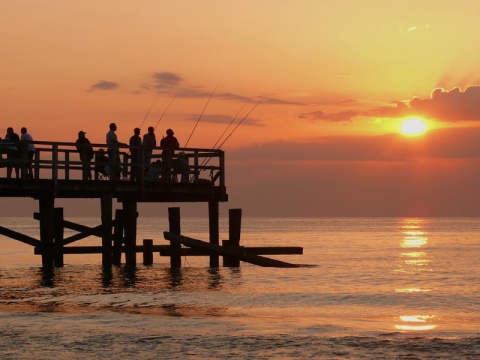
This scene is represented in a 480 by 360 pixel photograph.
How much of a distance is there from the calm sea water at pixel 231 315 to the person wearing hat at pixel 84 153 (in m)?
3.60

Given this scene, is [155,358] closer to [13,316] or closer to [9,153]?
[13,316]

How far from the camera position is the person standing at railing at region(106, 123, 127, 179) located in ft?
96.9

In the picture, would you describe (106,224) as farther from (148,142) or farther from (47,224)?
(148,142)

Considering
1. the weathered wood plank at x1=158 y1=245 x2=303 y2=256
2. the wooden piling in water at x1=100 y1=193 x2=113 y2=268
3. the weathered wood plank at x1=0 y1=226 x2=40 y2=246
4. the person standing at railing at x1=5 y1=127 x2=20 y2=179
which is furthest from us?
the weathered wood plank at x1=158 y1=245 x2=303 y2=256

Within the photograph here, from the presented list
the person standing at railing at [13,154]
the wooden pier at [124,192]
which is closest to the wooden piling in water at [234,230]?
the wooden pier at [124,192]

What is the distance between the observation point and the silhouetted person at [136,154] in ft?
98.1

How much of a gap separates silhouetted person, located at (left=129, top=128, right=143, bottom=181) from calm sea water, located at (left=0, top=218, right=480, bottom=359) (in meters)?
3.61

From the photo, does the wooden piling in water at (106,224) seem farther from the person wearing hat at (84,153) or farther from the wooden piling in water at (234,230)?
the wooden piling in water at (234,230)

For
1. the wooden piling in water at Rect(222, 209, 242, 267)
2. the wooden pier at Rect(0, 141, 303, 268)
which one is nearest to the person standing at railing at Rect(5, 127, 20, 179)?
the wooden pier at Rect(0, 141, 303, 268)

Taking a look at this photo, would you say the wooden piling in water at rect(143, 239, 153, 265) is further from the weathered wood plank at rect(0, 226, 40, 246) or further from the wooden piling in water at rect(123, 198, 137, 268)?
the weathered wood plank at rect(0, 226, 40, 246)

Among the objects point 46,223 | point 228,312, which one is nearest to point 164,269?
point 46,223

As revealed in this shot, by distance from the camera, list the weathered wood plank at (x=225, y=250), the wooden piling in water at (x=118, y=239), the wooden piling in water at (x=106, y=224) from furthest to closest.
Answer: the wooden piling in water at (x=118, y=239) < the wooden piling in water at (x=106, y=224) < the weathered wood plank at (x=225, y=250)

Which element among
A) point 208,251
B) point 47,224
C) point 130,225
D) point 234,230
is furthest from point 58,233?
point 234,230

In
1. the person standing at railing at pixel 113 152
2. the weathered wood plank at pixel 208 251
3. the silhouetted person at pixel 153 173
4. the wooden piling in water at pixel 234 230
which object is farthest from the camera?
the wooden piling in water at pixel 234 230
